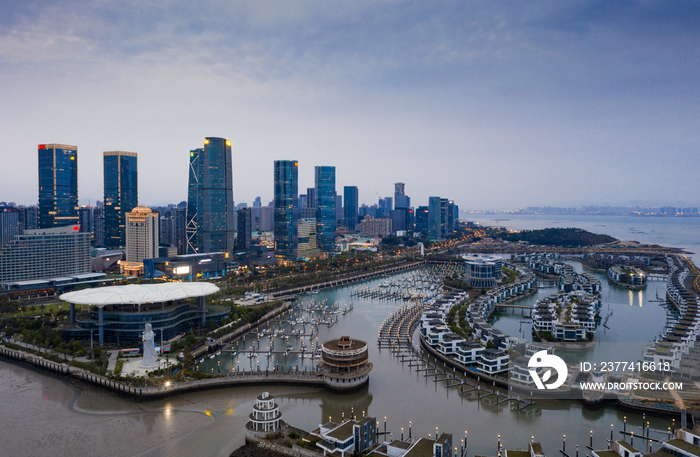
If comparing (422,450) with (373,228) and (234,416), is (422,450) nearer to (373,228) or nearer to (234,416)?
(234,416)

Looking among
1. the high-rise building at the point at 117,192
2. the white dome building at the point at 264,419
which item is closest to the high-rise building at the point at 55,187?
the high-rise building at the point at 117,192

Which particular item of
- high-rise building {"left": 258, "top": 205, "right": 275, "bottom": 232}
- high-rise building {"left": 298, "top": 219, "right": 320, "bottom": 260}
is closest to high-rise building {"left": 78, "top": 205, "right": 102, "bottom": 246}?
high-rise building {"left": 298, "top": 219, "right": 320, "bottom": 260}

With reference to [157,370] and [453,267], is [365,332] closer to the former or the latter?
[157,370]

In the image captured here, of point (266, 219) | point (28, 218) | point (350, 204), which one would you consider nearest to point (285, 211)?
point (28, 218)

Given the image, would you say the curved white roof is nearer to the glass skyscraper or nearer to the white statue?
the white statue

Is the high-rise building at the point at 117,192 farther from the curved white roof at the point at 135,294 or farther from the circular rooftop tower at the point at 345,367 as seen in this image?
the circular rooftop tower at the point at 345,367
